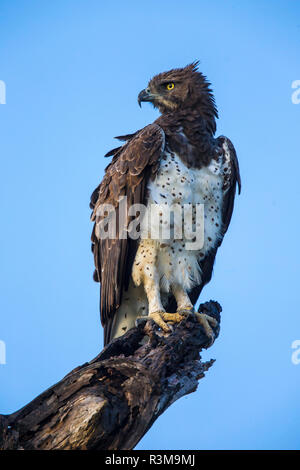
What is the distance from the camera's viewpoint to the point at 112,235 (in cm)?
890

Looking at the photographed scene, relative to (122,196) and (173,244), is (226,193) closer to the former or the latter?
(173,244)

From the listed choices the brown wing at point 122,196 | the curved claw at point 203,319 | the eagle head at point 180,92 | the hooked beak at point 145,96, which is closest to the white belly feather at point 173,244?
the brown wing at point 122,196

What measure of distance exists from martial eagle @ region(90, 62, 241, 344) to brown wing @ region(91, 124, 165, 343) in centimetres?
1

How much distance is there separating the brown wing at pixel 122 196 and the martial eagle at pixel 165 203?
0.5 inches

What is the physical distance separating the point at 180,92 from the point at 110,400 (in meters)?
5.21

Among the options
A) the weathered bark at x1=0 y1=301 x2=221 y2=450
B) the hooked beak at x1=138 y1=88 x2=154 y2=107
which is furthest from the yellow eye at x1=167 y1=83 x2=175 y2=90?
the weathered bark at x1=0 y1=301 x2=221 y2=450

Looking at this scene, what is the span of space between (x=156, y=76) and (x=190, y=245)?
2.75 meters

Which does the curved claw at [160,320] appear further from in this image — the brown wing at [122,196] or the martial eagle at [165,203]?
the brown wing at [122,196]

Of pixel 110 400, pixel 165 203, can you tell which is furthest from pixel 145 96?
pixel 110 400

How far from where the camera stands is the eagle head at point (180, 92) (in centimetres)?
967

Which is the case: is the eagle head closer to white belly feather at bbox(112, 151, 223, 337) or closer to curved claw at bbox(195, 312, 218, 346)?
white belly feather at bbox(112, 151, 223, 337)

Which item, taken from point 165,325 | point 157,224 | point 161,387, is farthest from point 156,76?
point 161,387

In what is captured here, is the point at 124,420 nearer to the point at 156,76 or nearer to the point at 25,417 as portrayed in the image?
the point at 25,417

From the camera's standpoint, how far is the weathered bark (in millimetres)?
5707
